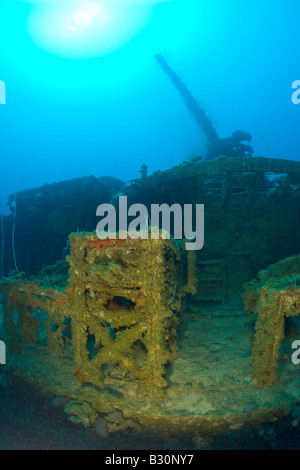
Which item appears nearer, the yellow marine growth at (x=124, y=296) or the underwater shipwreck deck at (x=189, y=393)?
the underwater shipwreck deck at (x=189, y=393)

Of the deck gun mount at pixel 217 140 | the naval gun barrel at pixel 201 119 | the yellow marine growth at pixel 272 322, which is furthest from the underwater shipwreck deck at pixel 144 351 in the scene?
the naval gun barrel at pixel 201 119

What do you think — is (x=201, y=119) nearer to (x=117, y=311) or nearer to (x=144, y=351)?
(x=144, y=351)

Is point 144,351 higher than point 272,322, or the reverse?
point 272,322

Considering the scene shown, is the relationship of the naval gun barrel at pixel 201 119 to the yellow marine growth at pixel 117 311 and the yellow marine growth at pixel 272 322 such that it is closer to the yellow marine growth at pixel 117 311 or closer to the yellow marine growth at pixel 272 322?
A: the yellow marine growth at pixel 272 322

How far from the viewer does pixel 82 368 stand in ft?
15.7

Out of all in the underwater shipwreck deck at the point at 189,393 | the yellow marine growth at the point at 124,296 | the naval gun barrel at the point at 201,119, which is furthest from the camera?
the naval gun barrel at the point at 201,119

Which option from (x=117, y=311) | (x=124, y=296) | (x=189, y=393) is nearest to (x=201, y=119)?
(x=124, y=296)

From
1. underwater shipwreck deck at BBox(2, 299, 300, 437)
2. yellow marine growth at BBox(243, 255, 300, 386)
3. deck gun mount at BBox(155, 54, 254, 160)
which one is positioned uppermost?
deck gun mount at BBox(155, 54, 254, 160)

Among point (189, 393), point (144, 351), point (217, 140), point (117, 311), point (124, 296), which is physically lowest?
point (189, 393)

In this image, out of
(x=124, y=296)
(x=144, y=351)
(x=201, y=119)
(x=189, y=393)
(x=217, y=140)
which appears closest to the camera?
(x=189, y=393)

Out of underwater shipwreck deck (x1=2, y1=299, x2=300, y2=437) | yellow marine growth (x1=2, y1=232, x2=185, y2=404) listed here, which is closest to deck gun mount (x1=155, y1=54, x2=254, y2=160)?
underwater shipwreck deck (x1=2, y1=299, x2=300, y2=437)

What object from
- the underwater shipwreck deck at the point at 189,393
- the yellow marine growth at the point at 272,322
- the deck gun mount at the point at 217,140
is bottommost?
the underwater shipwreck deck at the point at 189,393

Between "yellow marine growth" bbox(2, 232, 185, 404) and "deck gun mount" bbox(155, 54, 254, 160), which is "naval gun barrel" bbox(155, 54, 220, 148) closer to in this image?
"deck gun mount" bbox(155, 54, 254, 160)
